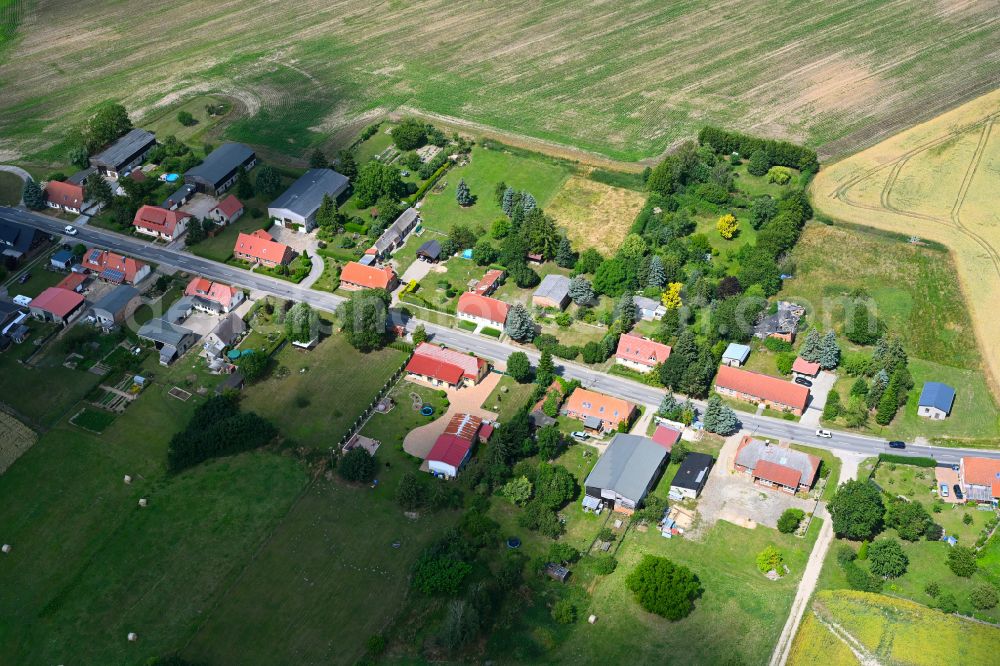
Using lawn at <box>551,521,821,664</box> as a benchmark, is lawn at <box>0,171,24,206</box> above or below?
above

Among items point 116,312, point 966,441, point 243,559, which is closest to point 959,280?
point 966,441

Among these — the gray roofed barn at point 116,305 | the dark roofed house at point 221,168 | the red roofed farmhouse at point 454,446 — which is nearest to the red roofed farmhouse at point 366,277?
the gray roofed barn at point 116,305

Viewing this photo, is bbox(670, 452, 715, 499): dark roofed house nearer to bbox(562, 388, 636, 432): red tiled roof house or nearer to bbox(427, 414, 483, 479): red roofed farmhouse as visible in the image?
bbox(562, 388, 636, 432): red tiled roof house

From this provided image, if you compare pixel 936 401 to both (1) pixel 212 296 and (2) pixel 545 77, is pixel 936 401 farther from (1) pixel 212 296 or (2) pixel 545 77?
(2) pixel 545 77

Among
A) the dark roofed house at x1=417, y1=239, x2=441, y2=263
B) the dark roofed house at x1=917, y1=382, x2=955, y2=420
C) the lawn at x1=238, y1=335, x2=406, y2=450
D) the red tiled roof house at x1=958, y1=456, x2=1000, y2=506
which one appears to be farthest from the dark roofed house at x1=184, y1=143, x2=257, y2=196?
the red tiled roof house at x1=958, y1=456, x2=1000, y2=506

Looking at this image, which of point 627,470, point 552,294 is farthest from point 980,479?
point 552,294
